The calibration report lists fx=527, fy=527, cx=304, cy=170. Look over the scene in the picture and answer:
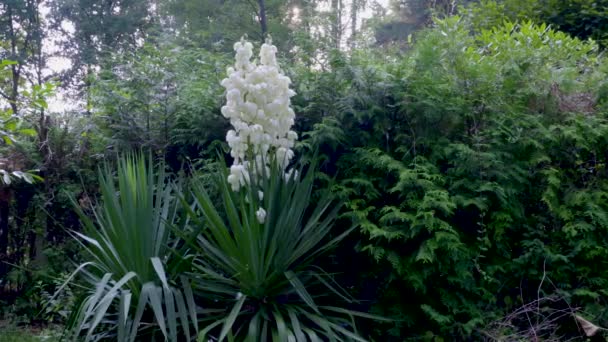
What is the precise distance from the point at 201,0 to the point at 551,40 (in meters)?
8.36

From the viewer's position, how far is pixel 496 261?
336 cm

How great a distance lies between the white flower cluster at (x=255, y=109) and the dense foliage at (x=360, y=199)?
12 mm

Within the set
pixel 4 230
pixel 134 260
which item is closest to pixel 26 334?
pixel 4 230

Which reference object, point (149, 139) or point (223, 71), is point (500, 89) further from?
point (149, 139)

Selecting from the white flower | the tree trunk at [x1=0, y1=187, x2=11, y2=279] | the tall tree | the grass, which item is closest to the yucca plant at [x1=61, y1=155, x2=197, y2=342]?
the white flower

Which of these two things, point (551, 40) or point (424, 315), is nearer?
point (424, 315)

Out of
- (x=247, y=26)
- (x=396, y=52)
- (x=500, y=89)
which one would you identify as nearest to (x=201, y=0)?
(x=247, y=26)

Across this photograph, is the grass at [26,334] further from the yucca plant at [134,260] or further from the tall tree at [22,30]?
the tall tree at [22,30]

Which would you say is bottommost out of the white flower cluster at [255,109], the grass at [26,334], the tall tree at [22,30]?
the grass at [26,334]

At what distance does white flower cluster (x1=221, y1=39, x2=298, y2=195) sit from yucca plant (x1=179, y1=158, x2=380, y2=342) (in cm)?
16

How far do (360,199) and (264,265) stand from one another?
0.93m

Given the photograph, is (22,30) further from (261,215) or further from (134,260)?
(261,215)

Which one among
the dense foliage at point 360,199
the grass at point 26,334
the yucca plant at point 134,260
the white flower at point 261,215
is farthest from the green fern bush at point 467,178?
the grass at point 26,334

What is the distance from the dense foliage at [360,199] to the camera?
9.36ft
